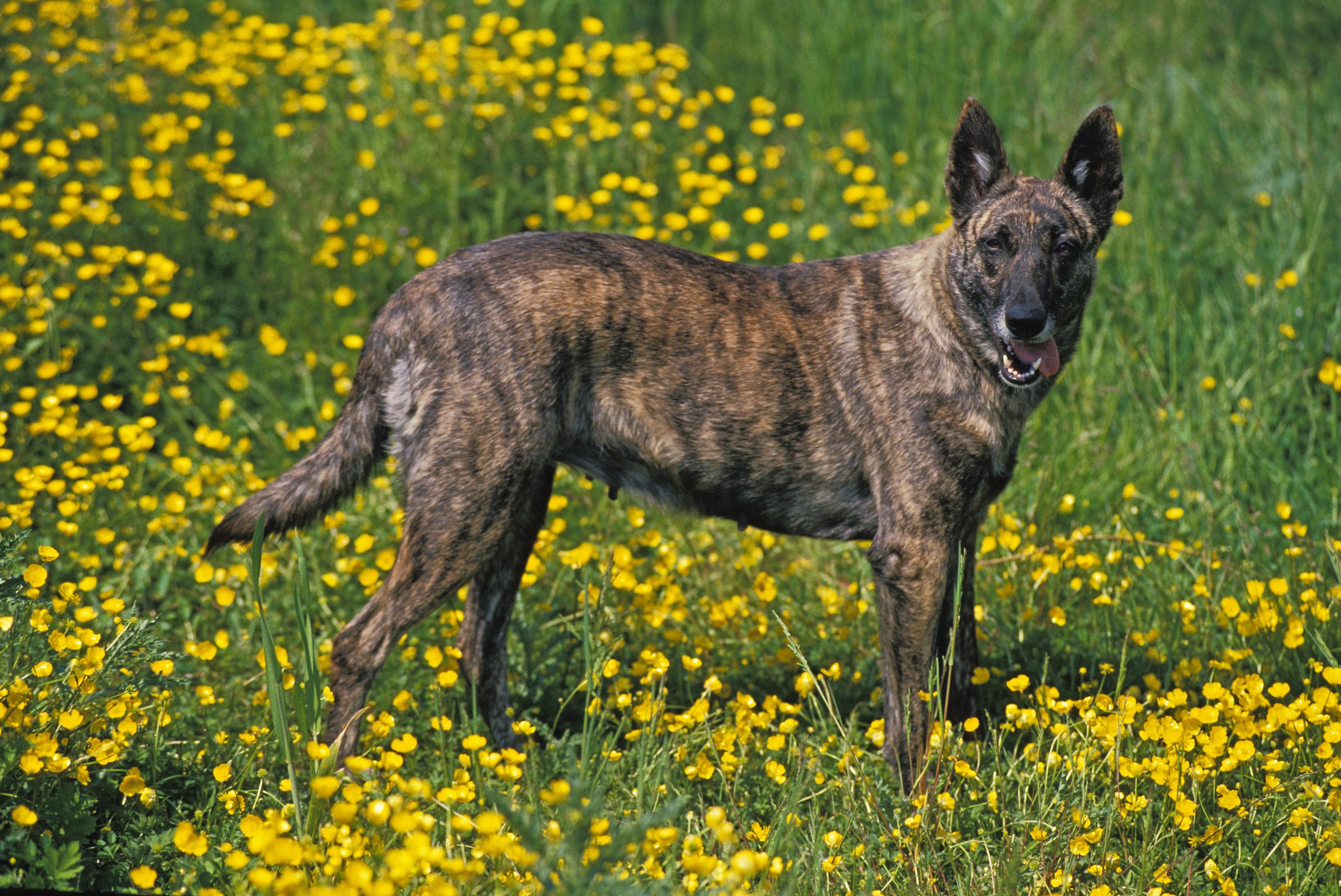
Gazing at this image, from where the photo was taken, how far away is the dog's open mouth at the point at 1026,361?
11.5ft

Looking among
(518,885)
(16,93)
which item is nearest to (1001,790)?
(518,885)

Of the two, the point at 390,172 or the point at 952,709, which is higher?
the point at 390,172

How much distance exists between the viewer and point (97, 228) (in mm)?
5402

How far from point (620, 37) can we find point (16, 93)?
10.2 ft

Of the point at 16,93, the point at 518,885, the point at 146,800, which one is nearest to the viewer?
the point at 518,885

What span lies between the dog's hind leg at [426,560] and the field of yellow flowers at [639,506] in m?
0.19

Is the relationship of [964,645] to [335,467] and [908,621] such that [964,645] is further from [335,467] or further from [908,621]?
[335,467]

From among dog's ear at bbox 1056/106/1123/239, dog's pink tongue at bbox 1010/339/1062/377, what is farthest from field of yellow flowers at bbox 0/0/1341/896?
dog's ear at bbox 1056/106/1123/239

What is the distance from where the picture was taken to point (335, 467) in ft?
11.6

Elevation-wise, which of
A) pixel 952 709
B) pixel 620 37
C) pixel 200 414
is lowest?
pixel 952 709

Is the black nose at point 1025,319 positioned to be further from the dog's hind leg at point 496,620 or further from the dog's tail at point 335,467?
the dog's tail at point 335,467

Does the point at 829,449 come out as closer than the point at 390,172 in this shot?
Yes

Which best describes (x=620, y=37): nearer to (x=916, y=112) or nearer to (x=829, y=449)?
(x=916, y=112)

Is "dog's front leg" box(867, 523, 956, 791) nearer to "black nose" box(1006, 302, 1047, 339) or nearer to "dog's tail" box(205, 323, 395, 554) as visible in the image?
"black nose" box(1006, 302, 1047, 339)
